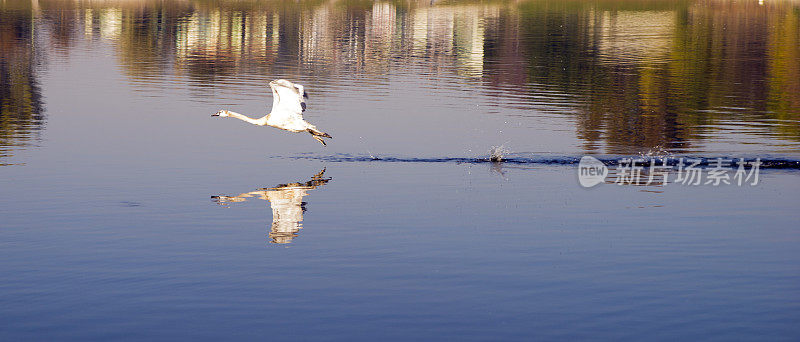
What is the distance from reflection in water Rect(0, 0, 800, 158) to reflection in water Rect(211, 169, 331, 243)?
12170mm

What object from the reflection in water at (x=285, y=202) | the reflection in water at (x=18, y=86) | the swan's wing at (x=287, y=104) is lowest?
the reflection in water at (x=18, y=86)

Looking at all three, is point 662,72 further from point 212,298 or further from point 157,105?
point 212,298

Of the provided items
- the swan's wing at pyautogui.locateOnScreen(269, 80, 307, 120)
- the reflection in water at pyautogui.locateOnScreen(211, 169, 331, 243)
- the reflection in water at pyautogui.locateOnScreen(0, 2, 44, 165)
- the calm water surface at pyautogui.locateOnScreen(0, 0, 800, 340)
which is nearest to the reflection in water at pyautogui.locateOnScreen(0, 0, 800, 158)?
the reflection in water at pyautogui.locateOnScreen(0, 2, 44, 165)

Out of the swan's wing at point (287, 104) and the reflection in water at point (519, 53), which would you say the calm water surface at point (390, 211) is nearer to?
the reflection in water at point (519, 53)

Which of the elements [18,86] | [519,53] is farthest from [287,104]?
[519,53]

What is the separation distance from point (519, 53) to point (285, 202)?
56.8 meters

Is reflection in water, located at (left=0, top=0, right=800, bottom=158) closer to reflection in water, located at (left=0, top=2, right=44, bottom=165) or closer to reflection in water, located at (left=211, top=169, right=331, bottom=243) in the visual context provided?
reflection in water, located at (left=0, top=2, right=44, bottom=165)

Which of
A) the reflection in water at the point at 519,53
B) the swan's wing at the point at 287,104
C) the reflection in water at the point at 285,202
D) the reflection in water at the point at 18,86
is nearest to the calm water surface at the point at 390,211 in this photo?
the reflection in water at the point at 285,202

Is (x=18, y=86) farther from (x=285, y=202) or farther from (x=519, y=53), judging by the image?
(x=519, y=53)

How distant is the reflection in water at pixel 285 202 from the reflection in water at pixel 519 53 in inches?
479

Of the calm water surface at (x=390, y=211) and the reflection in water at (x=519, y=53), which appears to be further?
the reflection in water at (x=519, y=53)

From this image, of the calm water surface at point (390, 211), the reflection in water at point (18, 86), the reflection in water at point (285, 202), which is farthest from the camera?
the reflection in water at point (18, 86)

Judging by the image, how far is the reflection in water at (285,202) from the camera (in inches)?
1004

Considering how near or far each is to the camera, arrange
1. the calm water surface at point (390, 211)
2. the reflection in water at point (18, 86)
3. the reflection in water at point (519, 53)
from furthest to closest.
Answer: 1. the reflection in water at point (519, 53)
2. the reflection in water at point (18, 86)
3. the calm water surface at point (390, 211)
